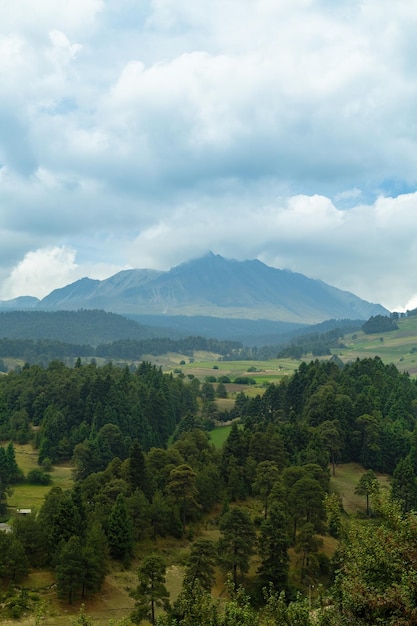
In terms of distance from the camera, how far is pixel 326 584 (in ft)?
173

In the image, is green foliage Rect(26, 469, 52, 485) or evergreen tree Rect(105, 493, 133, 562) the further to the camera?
green foliage Rect(26, 469, 52, 485)

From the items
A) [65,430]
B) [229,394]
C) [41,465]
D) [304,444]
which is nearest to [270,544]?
[304,444]

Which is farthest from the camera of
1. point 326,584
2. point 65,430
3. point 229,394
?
point 229,394

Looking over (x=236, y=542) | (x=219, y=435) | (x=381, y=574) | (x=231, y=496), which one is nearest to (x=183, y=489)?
(x=231, y=496)

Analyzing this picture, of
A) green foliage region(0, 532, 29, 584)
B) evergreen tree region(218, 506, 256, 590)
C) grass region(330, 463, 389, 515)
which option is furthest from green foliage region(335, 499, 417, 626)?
grass region(330, 463, 389, 515)

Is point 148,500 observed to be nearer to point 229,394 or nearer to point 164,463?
point 164,463

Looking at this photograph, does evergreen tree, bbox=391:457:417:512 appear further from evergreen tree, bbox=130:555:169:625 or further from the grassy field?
the grassy field

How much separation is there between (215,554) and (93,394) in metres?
83.0

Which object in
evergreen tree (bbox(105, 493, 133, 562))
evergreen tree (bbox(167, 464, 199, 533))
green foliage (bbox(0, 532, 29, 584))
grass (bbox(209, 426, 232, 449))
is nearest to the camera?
green foliage (bbox(0, 532, 29, 584))

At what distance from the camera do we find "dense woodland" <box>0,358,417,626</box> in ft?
78.1

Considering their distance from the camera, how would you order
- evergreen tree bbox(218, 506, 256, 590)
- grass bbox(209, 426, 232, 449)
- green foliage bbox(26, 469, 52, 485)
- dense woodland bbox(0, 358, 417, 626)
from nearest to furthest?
1. dense woodland bbox(0, 358, 417, 626)
2. evergreen tree bbox(218, 506, 256, 590)
3. green foliage bbox(26, 469, 52, 485)
4. grass bbox(209, 426, 232, 449)

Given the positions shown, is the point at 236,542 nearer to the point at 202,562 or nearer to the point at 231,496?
the point at 202,562

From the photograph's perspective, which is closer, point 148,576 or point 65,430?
point 148,576

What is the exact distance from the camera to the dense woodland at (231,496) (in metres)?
23.8
